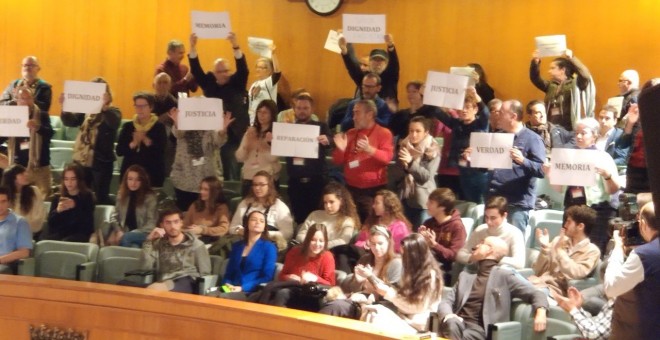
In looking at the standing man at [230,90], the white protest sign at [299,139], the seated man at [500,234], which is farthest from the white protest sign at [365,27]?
the seated man at [500,234]

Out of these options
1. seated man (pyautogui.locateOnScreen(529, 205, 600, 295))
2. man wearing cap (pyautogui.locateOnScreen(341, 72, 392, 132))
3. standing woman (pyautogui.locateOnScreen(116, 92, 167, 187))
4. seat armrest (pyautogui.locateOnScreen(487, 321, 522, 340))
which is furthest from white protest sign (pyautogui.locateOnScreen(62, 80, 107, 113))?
seat armrest (pyautogui.locateOnScreen(487, 321, 522, 340))

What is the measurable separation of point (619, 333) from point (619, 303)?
141 millimetres

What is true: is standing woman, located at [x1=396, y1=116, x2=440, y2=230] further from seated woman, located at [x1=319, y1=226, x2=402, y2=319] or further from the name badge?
the name badge

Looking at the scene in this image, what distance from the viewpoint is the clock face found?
30.6ft

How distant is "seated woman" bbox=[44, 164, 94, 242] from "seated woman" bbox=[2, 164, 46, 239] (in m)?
0.16

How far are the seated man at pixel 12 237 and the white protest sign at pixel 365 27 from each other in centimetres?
271

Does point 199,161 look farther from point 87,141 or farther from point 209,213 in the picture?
point 87,141

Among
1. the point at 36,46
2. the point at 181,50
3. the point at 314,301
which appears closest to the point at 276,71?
the point at 181,50

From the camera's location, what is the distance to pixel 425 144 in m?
6.23

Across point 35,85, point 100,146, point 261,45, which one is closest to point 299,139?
point 261,45

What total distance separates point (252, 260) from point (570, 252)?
186 centimetres

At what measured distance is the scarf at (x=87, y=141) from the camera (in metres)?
7.25

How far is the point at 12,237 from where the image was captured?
20.1 ft

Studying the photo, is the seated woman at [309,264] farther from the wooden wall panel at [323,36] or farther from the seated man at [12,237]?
the wooden wall panel at [323,36]
